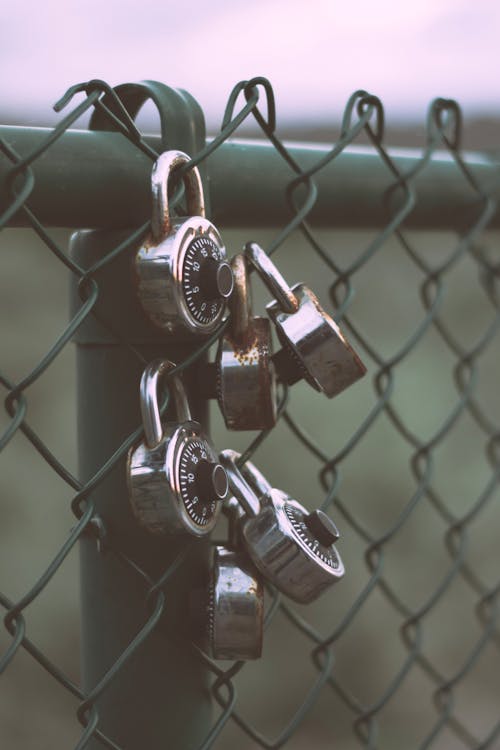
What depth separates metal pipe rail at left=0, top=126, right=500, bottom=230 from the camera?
65 centimetres

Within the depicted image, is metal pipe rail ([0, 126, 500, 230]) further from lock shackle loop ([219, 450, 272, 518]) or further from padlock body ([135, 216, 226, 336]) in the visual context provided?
lock shackle loop ([219, 450, 272, 518])

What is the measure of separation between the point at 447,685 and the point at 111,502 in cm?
64

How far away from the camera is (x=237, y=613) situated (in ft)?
2.30

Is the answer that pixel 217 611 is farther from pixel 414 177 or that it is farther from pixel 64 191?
pixel 414 177

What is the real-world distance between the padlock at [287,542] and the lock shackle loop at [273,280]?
0.13 m

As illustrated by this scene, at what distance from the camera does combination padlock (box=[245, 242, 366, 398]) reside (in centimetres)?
71

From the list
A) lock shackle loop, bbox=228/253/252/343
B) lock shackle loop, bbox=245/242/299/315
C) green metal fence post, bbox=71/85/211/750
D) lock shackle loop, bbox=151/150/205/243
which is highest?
lock shackle loop, bbox=151/150/205/243

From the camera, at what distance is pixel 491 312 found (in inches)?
146

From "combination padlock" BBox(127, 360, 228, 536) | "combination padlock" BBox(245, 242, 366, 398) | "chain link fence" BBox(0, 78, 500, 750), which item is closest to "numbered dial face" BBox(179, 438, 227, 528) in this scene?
"combination padlock" BBox(127, 360, 228, 536)

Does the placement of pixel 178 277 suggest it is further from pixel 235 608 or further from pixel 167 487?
pixel 235 608

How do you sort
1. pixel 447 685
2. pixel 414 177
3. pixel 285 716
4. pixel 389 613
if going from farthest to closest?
pixel 389 613 → pixel 285 716 → pixel 447 685 → pixel 414 177

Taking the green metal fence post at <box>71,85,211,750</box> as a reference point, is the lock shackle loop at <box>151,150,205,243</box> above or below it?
above

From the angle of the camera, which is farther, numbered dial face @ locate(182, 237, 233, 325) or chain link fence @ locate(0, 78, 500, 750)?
chain link fence @ locate(0, 78, 500, 750)

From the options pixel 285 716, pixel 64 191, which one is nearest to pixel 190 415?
pixel 64 191
